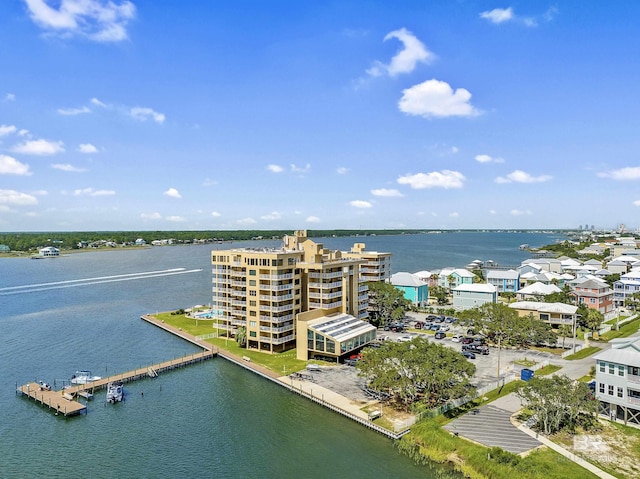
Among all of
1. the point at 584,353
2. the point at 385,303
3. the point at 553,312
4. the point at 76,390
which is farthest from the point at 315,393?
the point at 553,312

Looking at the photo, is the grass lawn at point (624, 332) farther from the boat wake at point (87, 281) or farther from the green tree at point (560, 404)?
the boat wake at point (87, 281)

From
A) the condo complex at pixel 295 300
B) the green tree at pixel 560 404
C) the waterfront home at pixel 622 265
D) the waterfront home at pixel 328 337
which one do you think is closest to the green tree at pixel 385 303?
the condo complex at pixel 295 300

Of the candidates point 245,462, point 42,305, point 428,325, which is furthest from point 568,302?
point 42,305

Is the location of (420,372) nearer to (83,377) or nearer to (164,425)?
(164,425)

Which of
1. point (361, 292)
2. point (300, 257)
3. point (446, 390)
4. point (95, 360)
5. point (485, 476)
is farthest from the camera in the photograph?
point (361, 292)

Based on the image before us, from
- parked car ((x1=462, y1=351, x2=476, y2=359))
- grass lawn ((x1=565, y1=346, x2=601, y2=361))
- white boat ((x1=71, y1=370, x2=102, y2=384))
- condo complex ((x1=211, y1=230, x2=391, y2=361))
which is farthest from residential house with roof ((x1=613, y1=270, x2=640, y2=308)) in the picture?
white boat ((x1=71, y1=370, x2=102, y2=384))

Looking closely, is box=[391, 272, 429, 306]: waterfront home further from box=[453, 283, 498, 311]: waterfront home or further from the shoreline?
the shoreline

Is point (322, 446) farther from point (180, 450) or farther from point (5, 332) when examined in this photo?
point (5, 332)
